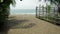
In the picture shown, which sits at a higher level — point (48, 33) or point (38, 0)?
point (38, 0)

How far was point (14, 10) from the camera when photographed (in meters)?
26.2

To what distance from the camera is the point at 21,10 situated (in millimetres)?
26828

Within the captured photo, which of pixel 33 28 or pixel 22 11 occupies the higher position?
pixel 22 11

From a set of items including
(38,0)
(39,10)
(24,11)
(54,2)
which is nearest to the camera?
(39,10)

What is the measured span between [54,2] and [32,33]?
1399 centimetres

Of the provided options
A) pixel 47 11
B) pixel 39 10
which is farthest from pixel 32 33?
pixel 39 10

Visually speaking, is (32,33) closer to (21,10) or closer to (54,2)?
(54,2)

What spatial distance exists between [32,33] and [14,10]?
16.4 m

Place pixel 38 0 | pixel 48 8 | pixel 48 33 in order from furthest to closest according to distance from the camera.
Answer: pixel 38 0
pixel 48 8
pixel 48 33

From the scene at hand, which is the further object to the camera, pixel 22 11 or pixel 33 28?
pixel 22 11

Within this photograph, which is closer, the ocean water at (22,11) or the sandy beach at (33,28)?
the sandy beach at (33,28)

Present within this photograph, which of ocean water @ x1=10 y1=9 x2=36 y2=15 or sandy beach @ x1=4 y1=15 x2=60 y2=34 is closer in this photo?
sandy beach @ x1=4 y1=15 x2=60 y2=34

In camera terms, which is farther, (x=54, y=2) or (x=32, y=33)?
(x=54, y=2)

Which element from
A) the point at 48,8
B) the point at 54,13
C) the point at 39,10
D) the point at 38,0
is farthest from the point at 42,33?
the point at 38,0
